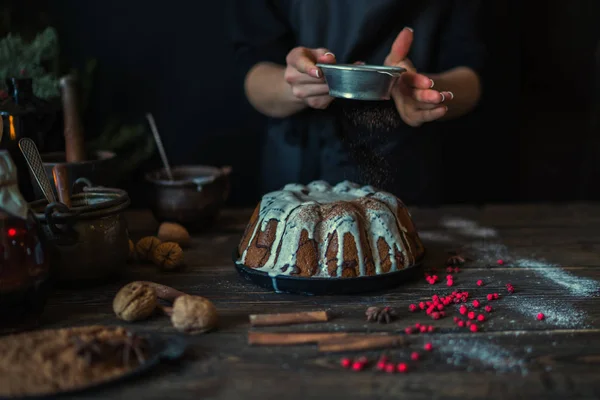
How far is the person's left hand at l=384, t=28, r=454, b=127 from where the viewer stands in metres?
1.70

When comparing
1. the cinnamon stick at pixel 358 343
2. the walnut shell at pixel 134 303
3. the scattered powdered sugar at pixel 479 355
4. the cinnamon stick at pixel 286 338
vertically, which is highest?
the walnut shell at pixel 134 303

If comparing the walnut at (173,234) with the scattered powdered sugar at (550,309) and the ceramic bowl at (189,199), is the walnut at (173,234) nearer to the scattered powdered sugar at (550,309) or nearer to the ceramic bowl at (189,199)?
the ceramic bowl at (189,199)

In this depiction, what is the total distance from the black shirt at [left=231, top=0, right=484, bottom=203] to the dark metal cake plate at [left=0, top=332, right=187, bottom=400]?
1049 mm

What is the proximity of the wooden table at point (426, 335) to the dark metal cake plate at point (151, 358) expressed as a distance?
0.02m

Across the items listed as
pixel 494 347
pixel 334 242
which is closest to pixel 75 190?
pixel 334 242

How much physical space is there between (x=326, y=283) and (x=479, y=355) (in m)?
0.37

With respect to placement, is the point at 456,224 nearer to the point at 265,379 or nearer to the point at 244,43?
the point at 244,43

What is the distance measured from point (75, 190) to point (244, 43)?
3.03 feet

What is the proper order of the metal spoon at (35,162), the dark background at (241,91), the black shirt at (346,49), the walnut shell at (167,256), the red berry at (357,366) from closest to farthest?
the red berry at (357,366) < the metal spoon at (35,162) < the walnut shell at (167,256) < the black shirt at (346,49) < the dark background at (241,91)

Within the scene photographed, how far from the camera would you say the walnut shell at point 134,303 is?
49.3 inches

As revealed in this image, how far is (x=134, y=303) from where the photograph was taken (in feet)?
4.10

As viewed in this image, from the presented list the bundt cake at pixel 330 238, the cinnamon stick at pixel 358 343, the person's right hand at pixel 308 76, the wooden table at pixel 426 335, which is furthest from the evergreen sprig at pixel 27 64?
the cinnamon stick at pixel 358 343

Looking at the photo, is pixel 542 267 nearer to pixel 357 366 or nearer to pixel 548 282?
pixel 548 282

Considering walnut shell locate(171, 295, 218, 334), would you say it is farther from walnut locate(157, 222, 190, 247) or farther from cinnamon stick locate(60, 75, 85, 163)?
cinnamon stick locate(60, 75, 85, 163)
